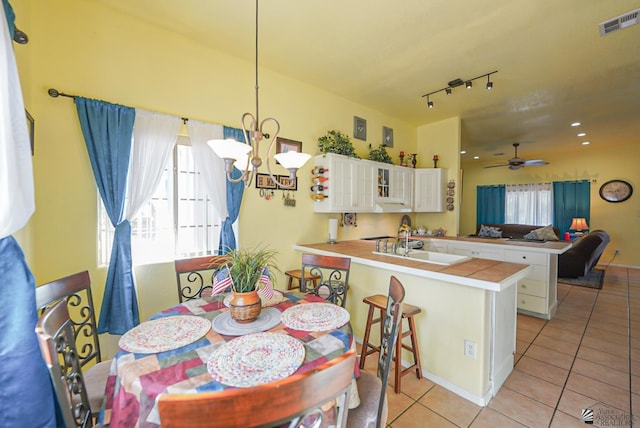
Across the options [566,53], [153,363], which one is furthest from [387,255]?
[566,53]

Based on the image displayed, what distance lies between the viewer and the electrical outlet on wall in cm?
199

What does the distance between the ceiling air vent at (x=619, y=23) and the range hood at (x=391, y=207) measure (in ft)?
9.10

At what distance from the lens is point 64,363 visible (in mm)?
1113

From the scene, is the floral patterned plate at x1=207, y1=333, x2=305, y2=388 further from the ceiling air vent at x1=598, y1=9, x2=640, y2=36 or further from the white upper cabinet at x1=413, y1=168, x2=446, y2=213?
the white upper cabinet at x1=413, y1=168, x2=446, y2=213

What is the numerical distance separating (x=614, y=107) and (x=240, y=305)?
6.04 metres

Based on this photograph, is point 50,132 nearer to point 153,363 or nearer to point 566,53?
point 153,363

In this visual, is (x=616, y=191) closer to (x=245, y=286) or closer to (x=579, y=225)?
(x=579, y=225)

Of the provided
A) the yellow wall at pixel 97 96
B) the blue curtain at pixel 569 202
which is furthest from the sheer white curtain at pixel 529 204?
the yellow wall at pixel 97 96

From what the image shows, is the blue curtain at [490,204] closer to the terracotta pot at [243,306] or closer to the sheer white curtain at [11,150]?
the terracotta pot at [243,306]

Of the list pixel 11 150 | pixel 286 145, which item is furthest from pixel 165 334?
pixel 286 145

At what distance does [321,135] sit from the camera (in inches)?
145

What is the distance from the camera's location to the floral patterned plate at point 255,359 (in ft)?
3.18

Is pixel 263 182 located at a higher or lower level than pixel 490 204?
higher

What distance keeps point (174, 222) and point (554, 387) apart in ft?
11.7
